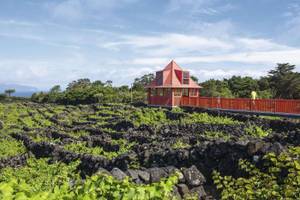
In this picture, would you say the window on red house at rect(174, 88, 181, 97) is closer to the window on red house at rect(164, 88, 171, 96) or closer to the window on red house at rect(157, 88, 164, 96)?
the window on red house at rect(164, 88, 171, 96)

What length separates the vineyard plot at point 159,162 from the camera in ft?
15.3

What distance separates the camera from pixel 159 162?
1242cm

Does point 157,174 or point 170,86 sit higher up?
point 170,86

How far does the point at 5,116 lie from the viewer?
3534 cm

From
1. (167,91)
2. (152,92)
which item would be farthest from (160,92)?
(152,92)

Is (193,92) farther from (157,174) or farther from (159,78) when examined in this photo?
(157,174)

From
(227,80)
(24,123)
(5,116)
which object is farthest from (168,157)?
(227,80)

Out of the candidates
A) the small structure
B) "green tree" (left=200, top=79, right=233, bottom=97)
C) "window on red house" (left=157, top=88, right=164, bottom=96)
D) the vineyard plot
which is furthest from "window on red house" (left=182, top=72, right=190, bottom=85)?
the vineyard plot

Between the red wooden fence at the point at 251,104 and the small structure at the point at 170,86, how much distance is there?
3.22 meters

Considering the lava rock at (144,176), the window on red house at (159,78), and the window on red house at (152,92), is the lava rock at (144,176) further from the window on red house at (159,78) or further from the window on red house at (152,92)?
the window on red house at (152,92)

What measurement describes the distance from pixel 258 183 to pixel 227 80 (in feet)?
166

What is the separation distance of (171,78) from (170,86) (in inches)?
64.1

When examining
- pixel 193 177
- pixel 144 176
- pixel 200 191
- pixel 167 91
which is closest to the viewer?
pixel 144 176

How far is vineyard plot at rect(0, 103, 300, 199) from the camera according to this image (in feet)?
15.3
